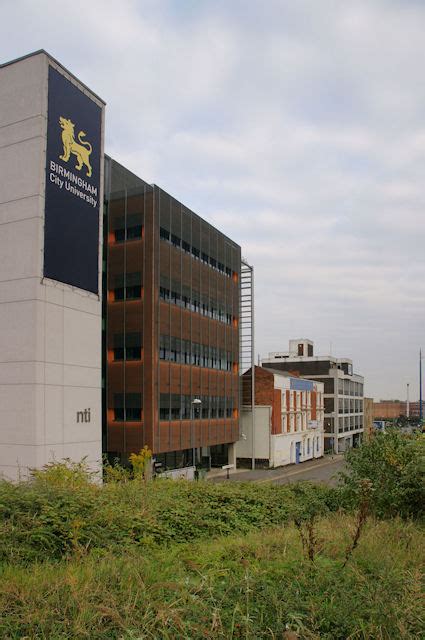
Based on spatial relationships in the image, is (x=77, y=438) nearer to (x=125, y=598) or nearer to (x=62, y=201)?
(x=62, y=201)

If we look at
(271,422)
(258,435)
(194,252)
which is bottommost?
(258,435)

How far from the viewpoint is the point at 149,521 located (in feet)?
36.9

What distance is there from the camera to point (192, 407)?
4847cm

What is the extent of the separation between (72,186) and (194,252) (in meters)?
19.8

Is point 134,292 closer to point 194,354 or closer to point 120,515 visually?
point 194,354

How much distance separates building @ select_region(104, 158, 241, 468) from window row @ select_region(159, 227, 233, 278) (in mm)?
85

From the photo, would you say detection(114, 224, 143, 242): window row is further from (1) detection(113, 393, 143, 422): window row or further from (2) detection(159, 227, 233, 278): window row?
(1) detection(113, 393, 143, 422): window row

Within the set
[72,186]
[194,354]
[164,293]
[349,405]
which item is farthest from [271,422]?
[349,405]

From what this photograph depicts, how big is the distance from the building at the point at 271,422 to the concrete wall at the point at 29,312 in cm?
3224

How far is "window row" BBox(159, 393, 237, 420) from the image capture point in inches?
1740

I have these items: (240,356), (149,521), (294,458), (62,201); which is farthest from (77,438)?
(294,458)

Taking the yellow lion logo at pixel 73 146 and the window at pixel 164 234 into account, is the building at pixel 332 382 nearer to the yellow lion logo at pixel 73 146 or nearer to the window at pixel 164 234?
the window at pixel 164 234

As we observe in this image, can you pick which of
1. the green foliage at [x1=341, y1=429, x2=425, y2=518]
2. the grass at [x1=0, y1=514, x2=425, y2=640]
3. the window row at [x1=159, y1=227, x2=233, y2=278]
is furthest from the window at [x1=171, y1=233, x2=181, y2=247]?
the grass at [x1=0, y1=514, x2=425, y2=640]

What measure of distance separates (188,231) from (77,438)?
23.3 m
